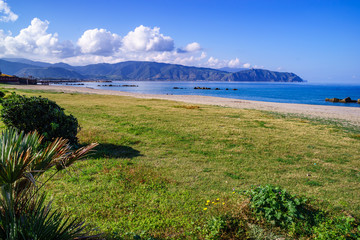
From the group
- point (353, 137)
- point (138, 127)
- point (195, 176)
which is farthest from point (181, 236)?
point (353, 137)

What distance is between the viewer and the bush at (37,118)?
29.8 ft

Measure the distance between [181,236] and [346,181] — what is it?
22.9ft

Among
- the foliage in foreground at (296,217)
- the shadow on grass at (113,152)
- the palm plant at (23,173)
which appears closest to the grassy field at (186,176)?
the shadow on grass at (113,152)

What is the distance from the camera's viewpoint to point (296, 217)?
17.4 feet

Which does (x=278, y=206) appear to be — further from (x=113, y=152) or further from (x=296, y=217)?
(x=113, y=152)

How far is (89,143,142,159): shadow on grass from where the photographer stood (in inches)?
385

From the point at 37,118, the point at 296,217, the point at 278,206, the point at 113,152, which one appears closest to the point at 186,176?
the point at 278,206

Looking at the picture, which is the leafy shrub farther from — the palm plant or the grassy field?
the palm plant

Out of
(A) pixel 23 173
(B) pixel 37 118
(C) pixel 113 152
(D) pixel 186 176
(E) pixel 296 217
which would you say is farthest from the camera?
(C) pixel 113 152

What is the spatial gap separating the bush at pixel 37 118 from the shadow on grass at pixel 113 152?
1.41m

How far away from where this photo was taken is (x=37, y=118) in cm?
939

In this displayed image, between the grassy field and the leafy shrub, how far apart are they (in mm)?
523

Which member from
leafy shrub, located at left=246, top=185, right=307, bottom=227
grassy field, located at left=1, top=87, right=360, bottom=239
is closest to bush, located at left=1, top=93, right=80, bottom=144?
grassy field, located at left=1, top=87, right=360, bottom=239

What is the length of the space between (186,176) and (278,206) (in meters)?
3.44
